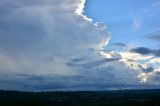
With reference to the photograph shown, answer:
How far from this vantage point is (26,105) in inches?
7667

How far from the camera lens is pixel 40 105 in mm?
193875

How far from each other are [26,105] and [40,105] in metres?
7.31
